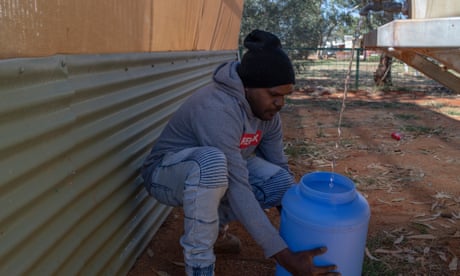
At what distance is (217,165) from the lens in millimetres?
2002

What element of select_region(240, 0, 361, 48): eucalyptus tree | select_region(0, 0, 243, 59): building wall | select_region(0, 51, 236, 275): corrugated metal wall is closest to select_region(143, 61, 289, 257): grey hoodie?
select_region(0, 51, 236, 275): corrugated metal wall

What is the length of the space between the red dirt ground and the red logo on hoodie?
806 mm

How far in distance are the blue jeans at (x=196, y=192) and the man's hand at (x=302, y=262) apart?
1.26 ft

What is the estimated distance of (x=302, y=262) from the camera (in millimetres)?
1896

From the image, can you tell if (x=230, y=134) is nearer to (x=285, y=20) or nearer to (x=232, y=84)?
(x=232, y=84)

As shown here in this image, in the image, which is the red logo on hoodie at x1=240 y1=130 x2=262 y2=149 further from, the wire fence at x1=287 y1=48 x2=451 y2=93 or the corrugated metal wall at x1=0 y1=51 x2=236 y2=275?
the wire fence at x1=287 y1=48 x2=451 y2=93

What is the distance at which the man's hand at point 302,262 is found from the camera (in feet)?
6.19

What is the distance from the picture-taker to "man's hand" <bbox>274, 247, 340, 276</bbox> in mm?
1887

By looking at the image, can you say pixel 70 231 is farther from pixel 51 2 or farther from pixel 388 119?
pixel 388 119

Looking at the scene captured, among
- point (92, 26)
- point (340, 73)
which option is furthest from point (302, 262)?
point (340, 73)

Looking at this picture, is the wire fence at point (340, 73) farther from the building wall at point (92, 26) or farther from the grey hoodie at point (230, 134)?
the grey hoodie at point (230, 134)

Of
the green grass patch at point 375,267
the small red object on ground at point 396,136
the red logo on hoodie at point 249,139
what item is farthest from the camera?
the small red object on ground at point 396,136

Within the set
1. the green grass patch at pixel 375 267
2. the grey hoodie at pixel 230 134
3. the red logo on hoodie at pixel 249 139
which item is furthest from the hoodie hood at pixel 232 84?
the green grass patch at pixel 375 267

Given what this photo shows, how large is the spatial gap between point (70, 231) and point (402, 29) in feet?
5.53
